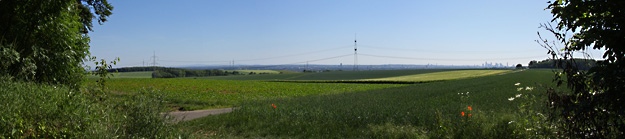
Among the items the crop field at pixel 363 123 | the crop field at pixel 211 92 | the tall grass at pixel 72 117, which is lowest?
the crop field at pixel 211 92

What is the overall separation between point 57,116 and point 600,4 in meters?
7.17

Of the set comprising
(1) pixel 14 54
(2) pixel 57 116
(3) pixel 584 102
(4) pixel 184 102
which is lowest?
(4) pixel 184 102

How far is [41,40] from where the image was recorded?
379 inches

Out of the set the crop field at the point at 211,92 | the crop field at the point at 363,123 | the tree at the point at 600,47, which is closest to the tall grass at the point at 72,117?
the crop field at the point at 363,123

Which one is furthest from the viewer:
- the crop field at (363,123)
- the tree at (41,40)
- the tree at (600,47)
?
the tree at (41,40)

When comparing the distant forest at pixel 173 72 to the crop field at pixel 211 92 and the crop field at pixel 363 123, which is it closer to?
the crop field at pixel 211 92

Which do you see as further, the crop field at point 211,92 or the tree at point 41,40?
the crop field at point 211,92

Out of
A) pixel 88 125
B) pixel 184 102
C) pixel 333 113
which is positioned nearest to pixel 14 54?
pixel 88 125

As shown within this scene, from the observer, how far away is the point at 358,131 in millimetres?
9078

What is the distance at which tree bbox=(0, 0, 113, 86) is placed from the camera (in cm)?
861

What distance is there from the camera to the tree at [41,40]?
861 centimetres

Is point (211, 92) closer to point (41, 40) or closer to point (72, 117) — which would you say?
point (41, 40)

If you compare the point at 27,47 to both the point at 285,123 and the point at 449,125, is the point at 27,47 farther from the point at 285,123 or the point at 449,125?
the point at 449,125

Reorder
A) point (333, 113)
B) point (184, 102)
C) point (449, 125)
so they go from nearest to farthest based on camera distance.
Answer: point (449, 125) → point (333, 113) → point (184, 102)
